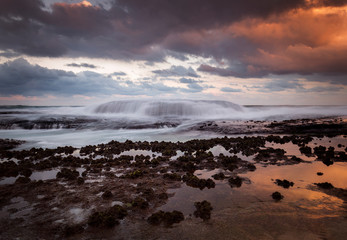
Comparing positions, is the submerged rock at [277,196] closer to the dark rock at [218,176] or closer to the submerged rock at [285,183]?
the submerged rock at [285,183]

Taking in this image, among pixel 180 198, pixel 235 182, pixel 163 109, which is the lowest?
pixel 180 198

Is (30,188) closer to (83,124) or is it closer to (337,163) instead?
(337,163)

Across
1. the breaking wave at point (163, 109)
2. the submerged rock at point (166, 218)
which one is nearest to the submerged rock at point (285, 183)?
the submerged rock at point (166, 218)

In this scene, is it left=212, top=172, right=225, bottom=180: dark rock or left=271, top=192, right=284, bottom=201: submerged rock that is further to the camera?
left=212, top=172, right=225, bottom=180: dark rock

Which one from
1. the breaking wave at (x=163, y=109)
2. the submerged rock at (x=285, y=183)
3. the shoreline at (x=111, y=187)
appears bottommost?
the shoreline at (x=111, y=187)

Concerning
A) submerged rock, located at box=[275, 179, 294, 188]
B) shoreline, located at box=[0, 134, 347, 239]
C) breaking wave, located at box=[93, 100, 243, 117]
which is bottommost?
shoreline, located at box=[0, 134, 347, 239]

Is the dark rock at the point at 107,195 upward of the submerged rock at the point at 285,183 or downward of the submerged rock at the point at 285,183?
downward

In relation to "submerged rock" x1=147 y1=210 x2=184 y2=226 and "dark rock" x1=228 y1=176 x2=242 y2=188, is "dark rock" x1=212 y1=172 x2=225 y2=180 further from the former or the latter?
"submerged rock" x1=147 y1=210 x2=184 y2=226

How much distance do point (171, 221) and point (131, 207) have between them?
3.77ft

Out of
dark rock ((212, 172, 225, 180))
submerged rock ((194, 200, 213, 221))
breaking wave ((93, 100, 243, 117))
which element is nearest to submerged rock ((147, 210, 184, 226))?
submerged rock ((194, 200, 213, 221))

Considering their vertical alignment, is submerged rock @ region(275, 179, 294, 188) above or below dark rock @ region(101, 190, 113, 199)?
above

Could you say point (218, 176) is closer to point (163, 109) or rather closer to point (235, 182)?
point (235, 182)

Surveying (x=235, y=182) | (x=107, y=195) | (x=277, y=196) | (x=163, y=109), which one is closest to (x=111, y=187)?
(x=107, y=195)

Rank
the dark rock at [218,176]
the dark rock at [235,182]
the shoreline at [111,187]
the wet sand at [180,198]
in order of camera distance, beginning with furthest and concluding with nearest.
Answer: the dark rock at [218,176] < the dark rock at [235,182] < the shoreline at [111,187] < the wet sand at [180,198]
